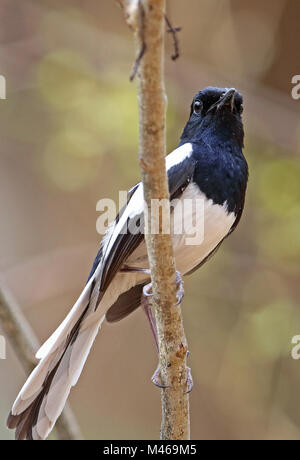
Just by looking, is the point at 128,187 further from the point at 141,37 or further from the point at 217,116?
the point at 141,37

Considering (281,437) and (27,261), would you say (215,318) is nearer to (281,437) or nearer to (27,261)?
(281,437)

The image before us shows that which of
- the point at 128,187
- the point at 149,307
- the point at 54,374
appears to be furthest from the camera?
the point at 128,187

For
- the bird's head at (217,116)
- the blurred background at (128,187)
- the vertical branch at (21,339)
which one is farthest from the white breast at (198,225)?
the blurred background at (128,187)

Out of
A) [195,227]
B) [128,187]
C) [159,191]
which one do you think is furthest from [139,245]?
[128,187]

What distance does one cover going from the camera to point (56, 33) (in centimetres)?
520

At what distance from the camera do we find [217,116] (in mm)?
3402

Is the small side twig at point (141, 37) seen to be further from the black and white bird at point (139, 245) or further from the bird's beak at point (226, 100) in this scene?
the bird's beak at point (226, 100)

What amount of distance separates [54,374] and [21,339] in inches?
9.5

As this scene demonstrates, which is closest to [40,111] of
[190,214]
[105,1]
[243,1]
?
[105,1]

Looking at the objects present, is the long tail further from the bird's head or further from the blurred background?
the blurred background

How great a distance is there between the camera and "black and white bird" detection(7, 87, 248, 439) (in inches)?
121
